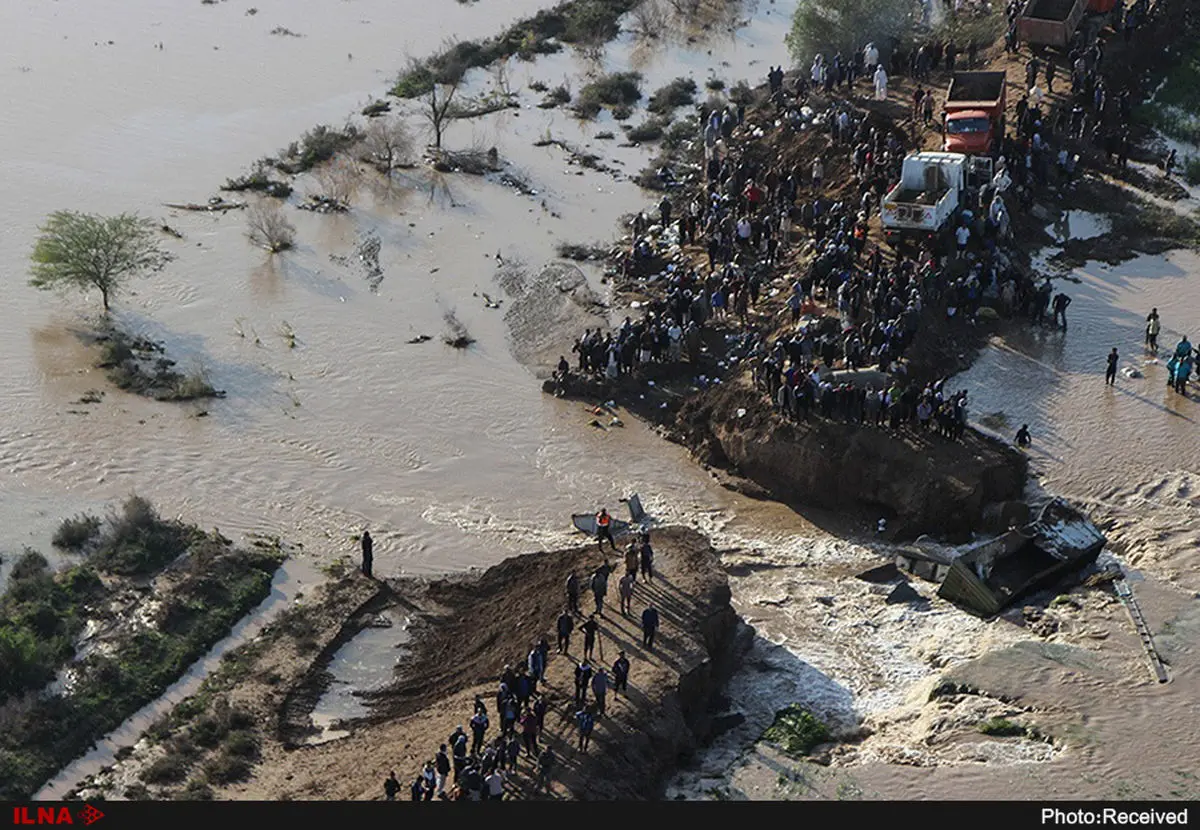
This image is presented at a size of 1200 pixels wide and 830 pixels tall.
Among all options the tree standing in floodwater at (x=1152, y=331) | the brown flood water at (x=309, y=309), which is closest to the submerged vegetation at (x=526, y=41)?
the brown flood water at (x=309, y=309)

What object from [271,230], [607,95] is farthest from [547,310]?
[607,95]

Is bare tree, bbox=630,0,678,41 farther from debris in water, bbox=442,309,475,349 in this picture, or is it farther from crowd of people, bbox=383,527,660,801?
crowd of people, bbox=383,527,660,801

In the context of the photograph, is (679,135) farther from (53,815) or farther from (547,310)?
(53,815)

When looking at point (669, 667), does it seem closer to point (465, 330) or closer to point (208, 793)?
point (208, 793)

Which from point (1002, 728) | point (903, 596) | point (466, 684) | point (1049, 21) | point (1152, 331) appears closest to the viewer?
point (1002, 728)

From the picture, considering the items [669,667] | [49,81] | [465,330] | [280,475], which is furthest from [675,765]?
[49,81]

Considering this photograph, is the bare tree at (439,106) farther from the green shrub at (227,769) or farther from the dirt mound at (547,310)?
the green shrub at (227,769)
